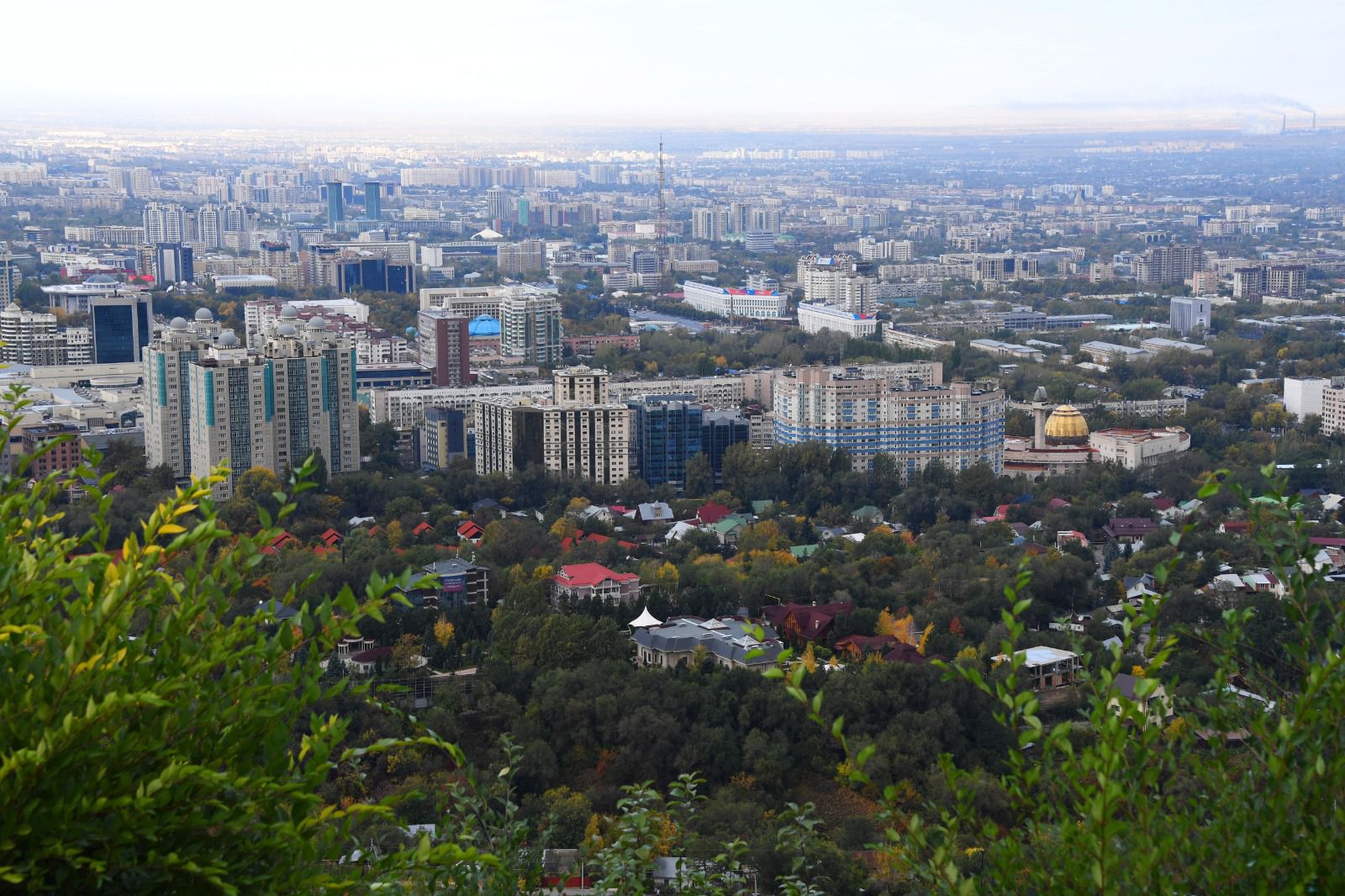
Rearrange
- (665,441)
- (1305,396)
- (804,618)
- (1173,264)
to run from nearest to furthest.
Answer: (804,618) < (665,441) < (1305,396) < (1173,264)

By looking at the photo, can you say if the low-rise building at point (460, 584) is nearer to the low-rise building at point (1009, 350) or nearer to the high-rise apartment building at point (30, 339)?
the high-rise apartment building at point (30, 339)

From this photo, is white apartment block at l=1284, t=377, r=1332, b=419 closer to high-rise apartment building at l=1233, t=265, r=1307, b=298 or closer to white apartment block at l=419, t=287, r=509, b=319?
white apartment block at l=419, t=287, r=509, b=319

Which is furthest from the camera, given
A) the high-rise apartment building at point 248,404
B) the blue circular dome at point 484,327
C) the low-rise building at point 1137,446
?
the blue circular dome at point 484,327

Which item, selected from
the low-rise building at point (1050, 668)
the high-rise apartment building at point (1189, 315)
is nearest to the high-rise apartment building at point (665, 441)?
the low-rise building at point (1050, 668)

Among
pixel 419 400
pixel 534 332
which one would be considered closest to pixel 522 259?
pixel 534 332

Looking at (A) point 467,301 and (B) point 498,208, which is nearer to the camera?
(A) point 467,301

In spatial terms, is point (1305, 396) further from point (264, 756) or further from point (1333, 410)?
point (264, 756)

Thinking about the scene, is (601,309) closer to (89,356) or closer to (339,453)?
(89,356)
